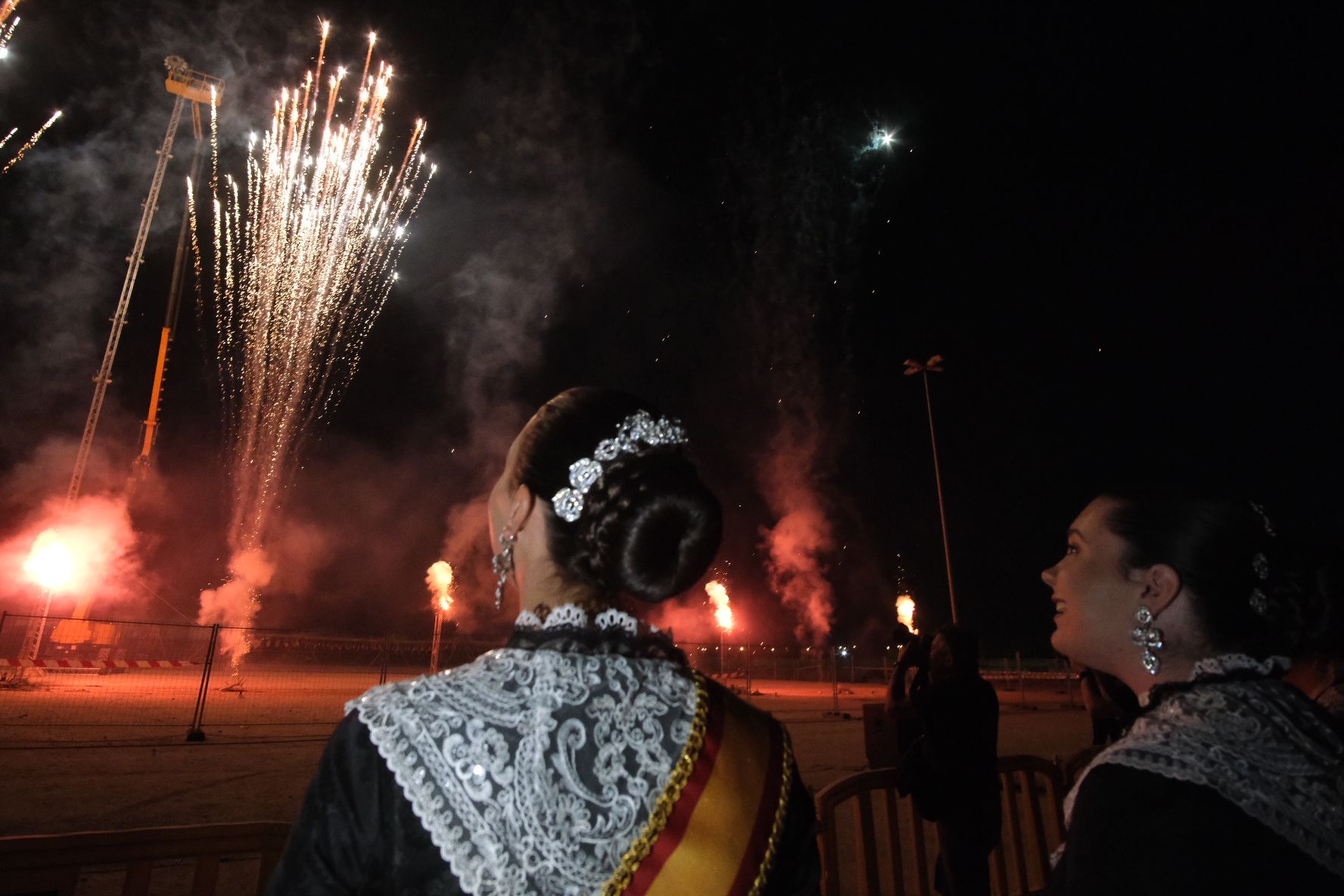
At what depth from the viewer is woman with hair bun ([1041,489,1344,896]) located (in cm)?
143

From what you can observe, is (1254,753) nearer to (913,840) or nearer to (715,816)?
(715,816)

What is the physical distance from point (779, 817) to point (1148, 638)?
115 centimetres

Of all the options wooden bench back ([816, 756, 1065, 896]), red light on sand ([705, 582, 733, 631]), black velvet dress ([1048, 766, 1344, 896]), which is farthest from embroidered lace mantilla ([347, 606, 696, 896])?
red light on sand ([705, 582, 733, 631])

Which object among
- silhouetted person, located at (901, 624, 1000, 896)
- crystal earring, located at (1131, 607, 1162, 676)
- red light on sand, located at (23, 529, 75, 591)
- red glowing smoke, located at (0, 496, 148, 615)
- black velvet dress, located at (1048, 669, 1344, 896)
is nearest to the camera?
black velvet dress, located at (1048, 669, 1344, 896)

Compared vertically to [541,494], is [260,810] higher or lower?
lower

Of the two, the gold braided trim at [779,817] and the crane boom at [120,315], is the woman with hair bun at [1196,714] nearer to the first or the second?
the gold braided trim at [779,817]

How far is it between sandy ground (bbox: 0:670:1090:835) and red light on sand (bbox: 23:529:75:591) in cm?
708

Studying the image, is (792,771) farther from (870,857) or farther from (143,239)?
(143,239)

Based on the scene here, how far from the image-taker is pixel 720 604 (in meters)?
37.0

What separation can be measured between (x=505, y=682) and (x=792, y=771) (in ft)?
2.31

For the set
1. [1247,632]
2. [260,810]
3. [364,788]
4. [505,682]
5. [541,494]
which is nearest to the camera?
[364,788]

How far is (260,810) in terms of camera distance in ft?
23.6

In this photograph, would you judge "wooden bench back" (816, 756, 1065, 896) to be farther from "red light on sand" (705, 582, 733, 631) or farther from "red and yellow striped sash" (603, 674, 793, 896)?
"red light on sand" (705, 582, 733, 631)

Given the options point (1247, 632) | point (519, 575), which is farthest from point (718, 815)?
point (1247, 632)
